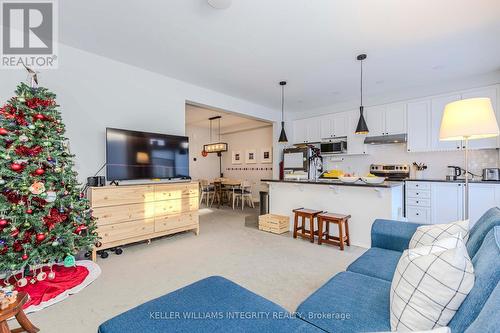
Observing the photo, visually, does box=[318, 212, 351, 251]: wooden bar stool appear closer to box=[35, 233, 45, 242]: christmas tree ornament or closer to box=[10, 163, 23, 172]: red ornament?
box=[35, 233, 45, 242]: christmas tree ornament

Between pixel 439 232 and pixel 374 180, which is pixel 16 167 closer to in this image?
pixel 439 232

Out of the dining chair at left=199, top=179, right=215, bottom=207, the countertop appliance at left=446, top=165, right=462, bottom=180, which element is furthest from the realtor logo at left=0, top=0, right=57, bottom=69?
the countertop appliance at left=446, top=165, right=462, bottom=180

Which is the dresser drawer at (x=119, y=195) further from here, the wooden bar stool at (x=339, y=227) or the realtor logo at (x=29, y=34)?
the wooden bar stool at (x=339, y=227)

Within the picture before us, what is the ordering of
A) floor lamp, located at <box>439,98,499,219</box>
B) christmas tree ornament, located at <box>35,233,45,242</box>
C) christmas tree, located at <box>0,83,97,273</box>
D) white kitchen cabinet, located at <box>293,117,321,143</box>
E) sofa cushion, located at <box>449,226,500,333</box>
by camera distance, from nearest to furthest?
1. sofa cushion, located at <box>449,226,500,333</box>
2. floor lamp, located at <box>439,98,499,219</box>
3. christmas tree, located at <box>0,83,97,273</box>
4. christmas tree ornament, located at <box>35,233,45,242</box>
5. white kitchen cabinet, located at <box>293,117,321,143</box>

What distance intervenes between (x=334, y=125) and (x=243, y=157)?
3705mm

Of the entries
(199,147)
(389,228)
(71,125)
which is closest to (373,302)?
(389,228)

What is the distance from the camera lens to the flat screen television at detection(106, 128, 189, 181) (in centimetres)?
340

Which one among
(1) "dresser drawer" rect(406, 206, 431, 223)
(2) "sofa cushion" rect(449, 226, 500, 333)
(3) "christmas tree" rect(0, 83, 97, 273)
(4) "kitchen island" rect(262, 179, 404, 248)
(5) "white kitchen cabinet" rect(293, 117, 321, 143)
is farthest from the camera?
(5) "white kitchen cabinet" rect(293, 117, 321, 143)

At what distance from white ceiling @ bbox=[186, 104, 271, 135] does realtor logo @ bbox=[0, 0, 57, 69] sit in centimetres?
341

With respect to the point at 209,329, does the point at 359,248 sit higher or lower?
lower

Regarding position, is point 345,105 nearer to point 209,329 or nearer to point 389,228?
point 389,228

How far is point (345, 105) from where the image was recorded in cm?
581

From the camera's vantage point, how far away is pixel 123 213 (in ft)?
10.7

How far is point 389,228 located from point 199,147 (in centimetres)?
736
